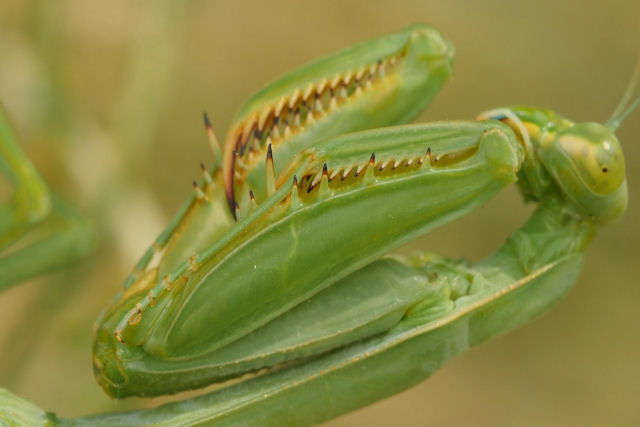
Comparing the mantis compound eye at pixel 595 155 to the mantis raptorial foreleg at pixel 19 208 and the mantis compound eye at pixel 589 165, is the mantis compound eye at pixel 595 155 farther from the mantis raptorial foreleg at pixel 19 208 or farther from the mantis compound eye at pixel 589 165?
the mantis raptorial foreleg at pixel 19 208

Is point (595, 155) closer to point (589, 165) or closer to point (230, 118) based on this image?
point (589, 165)

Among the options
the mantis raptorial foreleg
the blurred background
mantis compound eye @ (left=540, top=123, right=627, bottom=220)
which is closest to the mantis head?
mantis compound eye @ (left=540, top=123, right=627, bottom=220)

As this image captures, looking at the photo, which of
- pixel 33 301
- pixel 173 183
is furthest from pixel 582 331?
pixel 33 301

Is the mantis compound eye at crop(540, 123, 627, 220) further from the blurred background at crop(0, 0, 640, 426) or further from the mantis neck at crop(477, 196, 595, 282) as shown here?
the blurred background at crop(0, 0, 640, 426)

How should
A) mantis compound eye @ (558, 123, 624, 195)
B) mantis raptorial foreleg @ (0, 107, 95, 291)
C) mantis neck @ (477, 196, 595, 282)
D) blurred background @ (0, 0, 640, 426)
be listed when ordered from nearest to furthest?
mantis compound eye @ (558, 123, 624, 195) < mantis neck @ (477, 196, 595, 282) < mantis raptorial foreleg @ (0, 107, 95, 291) < blurred background @ (0, 0, 640, 426)

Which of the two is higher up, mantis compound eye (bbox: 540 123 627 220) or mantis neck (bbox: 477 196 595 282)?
mantis compound eye (bbox: 540 123 627 220)

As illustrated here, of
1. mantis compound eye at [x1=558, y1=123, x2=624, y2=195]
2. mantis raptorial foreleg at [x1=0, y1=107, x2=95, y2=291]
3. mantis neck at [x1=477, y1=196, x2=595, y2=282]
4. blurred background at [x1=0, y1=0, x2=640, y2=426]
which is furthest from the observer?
blurred background at [x1=0, y1=0, x2=640, y2=426]

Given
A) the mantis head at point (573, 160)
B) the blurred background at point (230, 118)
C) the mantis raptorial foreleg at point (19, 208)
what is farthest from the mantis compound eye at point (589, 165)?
the blurred background at point (230, 118)
